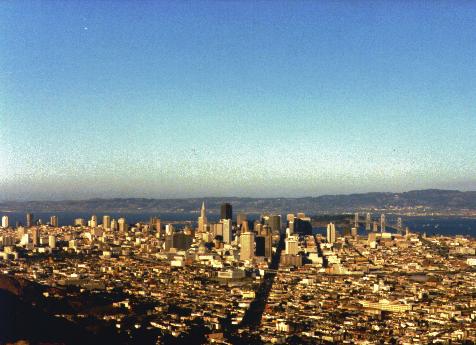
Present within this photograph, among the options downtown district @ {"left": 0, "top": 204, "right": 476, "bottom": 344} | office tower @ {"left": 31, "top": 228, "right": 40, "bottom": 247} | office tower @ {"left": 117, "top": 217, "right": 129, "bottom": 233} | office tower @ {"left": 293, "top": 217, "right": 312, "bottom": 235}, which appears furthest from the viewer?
office tower @ {"left": 293, "top": 217, "right": 312, "bottom": 235}

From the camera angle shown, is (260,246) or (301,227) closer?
(260,246)

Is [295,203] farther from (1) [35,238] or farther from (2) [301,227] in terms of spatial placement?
(1) [35,238]

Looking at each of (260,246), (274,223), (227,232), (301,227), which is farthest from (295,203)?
(260,246)

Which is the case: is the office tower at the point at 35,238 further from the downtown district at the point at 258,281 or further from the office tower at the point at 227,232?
the office tower at the point at 227,232

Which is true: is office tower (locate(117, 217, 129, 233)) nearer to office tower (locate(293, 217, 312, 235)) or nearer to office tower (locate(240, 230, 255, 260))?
office tower (locate(293, 217, 312, 235))

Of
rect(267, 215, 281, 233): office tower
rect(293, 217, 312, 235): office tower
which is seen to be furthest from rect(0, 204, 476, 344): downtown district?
rect(293, 217, 312, 235): office tower

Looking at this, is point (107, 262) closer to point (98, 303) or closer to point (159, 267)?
point (159, 267)

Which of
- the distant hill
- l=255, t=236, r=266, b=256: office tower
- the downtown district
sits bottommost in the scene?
the downtown district
